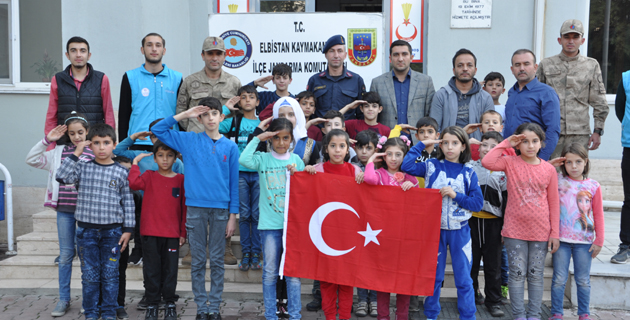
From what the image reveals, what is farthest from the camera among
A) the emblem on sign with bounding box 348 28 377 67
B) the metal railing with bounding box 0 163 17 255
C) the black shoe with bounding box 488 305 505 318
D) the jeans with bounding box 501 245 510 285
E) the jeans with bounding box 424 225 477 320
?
the emblem on sign with bounding box 348 28 377 67

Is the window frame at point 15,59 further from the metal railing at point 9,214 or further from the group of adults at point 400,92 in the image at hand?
the group of adults at point 400,92

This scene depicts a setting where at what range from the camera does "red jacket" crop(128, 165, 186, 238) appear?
4.43 meters

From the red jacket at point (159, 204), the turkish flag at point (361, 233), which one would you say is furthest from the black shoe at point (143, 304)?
the turkish flag at point (361, 233)

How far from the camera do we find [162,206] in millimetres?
4453

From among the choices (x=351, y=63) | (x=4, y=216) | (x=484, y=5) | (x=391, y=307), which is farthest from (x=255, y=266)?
(x=484, y=5)

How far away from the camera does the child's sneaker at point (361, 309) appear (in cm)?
456

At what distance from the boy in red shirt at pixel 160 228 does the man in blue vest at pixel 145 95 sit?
2.79 feet

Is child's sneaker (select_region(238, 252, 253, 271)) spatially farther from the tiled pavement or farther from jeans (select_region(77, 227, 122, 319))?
jeans (select_region(77, 227, 122, 319))

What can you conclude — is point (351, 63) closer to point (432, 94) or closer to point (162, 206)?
point (432, 94)

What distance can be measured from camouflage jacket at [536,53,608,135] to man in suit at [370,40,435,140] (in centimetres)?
141

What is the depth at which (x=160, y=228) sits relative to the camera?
4.42m

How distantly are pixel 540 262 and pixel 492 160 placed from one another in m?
0.92

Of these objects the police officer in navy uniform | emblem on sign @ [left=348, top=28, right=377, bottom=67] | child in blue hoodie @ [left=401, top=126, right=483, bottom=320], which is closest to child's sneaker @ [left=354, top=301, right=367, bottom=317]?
child in blue hoodie @ [left=401, top=126, right=483, bottom=320]

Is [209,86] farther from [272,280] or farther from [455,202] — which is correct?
[455,202]
